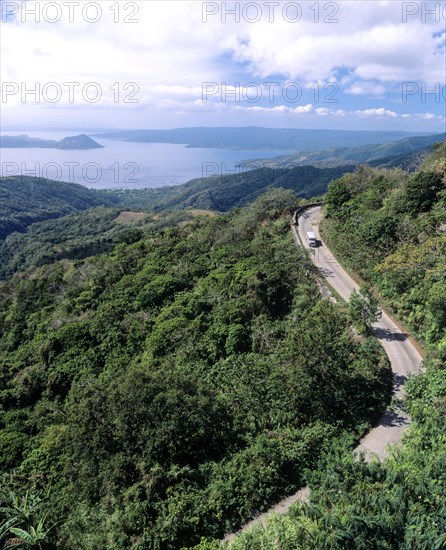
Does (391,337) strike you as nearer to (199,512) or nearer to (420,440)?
(420,440)

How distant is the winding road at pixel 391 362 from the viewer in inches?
462

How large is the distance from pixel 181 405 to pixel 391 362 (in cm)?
1017

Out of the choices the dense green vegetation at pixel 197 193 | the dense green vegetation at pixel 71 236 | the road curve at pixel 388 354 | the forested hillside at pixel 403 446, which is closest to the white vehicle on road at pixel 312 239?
the road curve at pixel 388 354

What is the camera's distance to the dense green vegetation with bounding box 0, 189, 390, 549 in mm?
11234

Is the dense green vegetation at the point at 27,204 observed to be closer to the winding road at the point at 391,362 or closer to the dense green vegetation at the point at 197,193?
the dense green vegetation at the point at 197,193

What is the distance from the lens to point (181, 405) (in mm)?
13336

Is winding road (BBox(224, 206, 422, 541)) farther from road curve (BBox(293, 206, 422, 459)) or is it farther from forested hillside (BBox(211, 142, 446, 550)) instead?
forested hillside (BBox(211, 142, 446, 550))

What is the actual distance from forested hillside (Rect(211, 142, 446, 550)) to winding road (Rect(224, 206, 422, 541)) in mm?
629

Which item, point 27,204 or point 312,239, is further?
point 27,204

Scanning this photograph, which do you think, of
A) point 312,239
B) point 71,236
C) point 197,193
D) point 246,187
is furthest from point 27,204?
point 312,239

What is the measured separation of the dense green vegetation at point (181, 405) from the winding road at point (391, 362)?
455 millimetres

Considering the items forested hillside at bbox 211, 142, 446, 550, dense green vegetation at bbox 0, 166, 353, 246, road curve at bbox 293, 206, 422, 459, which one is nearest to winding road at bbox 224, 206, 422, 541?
road curve at bbox 293, 206, 422, 459

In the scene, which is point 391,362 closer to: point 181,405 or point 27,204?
point 181,405

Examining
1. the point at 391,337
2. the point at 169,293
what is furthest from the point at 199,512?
the point at 169,293
